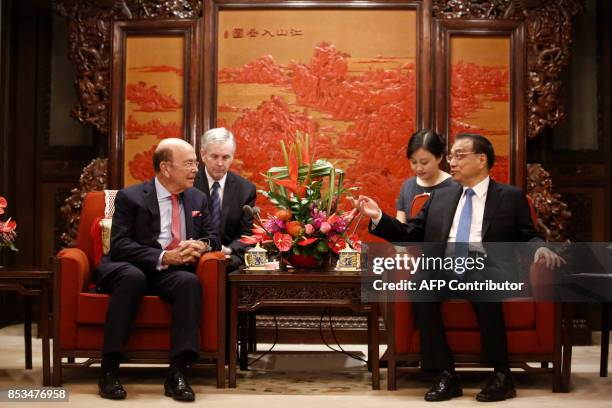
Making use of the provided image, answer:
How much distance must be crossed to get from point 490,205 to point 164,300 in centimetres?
150

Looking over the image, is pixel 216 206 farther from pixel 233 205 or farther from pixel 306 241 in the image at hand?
pixel 306 241

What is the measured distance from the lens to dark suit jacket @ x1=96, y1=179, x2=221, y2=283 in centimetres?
372

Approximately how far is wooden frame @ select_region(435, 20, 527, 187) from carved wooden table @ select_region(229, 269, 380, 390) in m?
2.01

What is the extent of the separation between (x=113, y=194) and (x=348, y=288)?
1384mm

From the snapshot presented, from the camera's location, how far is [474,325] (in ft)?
12.0

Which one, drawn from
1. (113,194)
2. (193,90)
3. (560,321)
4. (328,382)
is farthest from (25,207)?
(560,321)

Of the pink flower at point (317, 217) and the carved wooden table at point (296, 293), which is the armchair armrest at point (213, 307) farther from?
the pink flower at point (317, 217)

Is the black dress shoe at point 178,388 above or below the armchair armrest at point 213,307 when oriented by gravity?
below

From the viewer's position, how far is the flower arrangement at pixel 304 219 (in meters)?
3.86

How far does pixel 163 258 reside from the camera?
3.71 m

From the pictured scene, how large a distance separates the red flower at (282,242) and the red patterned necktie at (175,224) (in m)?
0.45

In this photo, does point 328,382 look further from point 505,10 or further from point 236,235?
point 505,10

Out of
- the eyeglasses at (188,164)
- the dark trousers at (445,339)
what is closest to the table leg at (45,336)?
the eyeglasses at (188,164)

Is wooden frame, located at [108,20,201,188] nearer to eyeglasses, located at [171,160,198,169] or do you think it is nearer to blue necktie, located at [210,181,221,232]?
blue necktie, located at [210,181,221,232]
